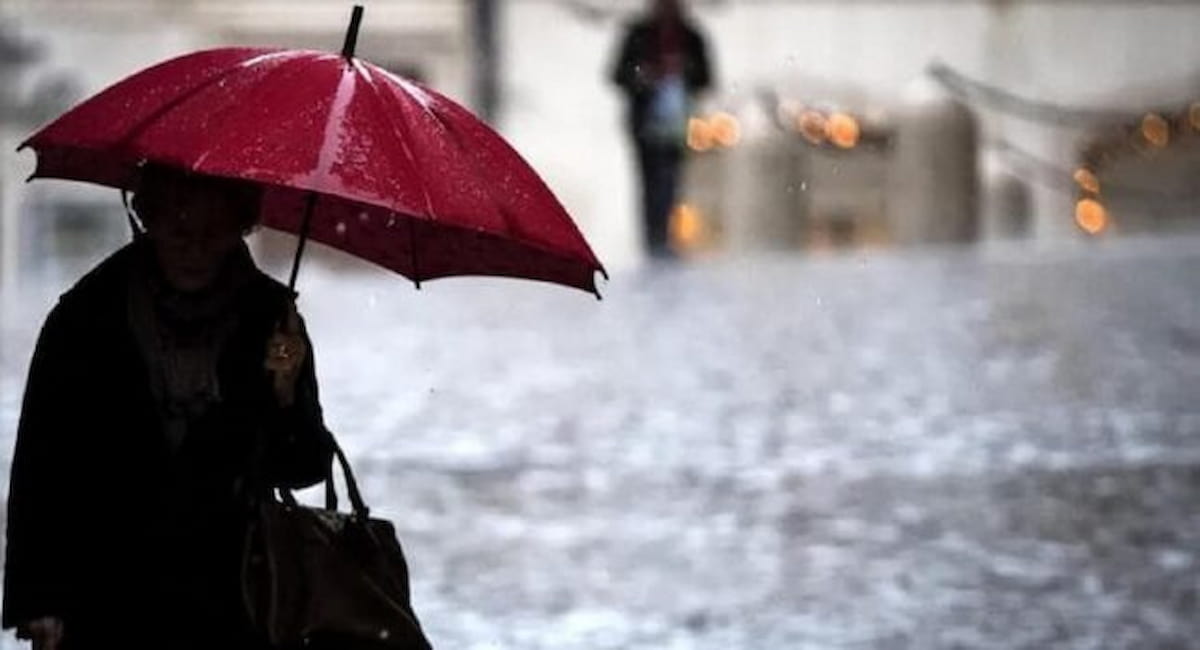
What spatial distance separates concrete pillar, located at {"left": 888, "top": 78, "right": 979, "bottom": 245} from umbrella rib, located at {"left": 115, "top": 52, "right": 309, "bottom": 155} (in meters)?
21.9

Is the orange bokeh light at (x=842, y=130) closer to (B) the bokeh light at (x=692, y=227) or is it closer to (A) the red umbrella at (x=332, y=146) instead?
(B) the bokeh light at (x=692, y=227)

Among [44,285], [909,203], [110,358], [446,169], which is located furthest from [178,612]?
[909,203]

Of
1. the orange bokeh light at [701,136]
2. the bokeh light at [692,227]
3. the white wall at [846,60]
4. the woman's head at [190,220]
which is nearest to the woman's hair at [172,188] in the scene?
the woman's head at [190,220]

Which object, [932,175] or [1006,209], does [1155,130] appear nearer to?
[1006,209]

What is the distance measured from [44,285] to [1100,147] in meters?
9.96

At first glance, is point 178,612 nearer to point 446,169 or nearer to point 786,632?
point 446,169

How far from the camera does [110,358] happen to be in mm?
4320

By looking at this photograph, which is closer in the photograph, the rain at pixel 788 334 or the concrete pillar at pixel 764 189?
Result: the rain at pixel 788 334

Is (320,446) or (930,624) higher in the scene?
(320,446)

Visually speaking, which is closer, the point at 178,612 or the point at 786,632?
the point at 178,612

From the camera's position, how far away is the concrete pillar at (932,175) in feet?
87.2

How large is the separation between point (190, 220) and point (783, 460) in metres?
6.00

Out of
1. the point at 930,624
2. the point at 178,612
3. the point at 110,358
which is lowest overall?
the point at 930,624

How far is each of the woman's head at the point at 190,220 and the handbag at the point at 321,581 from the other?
0.32 meters
